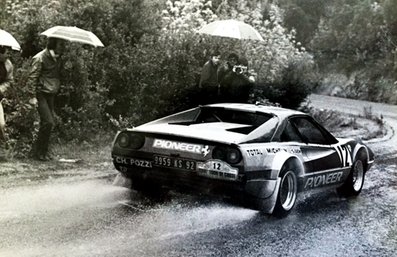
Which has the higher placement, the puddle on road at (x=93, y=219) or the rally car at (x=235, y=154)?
the rally car at (x=235, y=154)

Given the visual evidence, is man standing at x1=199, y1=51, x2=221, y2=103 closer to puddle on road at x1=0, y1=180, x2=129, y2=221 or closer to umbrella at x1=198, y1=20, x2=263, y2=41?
umbrella at x1=198, y1=20, x2=263, y2=41

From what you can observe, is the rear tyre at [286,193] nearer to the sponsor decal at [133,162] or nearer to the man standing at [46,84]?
the sponsor decal at [133,162]

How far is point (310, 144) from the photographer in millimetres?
3803

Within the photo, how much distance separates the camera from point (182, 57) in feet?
12.2

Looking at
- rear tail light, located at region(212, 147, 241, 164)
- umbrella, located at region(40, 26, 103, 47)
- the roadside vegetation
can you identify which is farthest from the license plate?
umbrella, located at region(40, 26, 103, 47)

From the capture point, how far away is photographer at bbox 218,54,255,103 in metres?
3.56

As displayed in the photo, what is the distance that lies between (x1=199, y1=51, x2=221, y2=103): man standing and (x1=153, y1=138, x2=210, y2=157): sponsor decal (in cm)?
49

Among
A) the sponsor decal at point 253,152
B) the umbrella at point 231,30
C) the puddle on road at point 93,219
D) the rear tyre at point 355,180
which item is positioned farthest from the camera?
the rear tyre at point 355,180

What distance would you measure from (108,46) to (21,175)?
94 centimetres

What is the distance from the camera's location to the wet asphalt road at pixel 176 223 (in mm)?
2498

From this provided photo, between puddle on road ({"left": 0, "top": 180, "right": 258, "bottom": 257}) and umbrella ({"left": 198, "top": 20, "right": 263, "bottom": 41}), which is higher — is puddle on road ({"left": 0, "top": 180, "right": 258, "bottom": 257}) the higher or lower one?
the lower one

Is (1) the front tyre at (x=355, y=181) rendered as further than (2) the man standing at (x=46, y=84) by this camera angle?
Yes

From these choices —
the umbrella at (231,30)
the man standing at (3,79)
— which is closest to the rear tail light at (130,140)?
the man standing at (3,79)

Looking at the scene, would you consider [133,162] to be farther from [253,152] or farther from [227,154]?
[253,152]
